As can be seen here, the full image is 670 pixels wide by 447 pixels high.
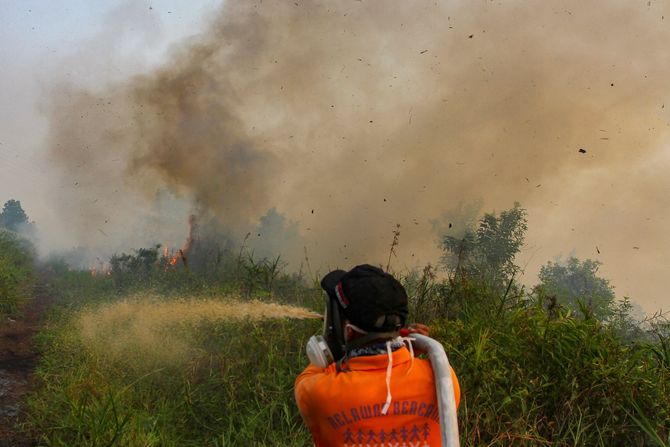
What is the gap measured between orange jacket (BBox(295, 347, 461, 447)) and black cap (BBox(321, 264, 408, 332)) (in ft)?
0.40

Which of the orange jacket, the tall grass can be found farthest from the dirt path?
the orange jacket

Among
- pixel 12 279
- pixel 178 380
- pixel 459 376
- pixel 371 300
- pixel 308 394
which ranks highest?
pixel 371 300

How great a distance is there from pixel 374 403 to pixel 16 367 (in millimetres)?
5964

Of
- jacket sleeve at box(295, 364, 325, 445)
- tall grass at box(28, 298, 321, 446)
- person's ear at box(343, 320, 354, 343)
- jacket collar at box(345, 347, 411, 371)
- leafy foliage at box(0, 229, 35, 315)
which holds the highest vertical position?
person's ear at box(343, 320, 354, 343)

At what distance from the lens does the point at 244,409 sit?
172 inches

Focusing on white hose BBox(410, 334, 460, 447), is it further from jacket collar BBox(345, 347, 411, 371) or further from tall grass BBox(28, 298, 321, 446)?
tall grass BBox(28, 298, 321, 446)

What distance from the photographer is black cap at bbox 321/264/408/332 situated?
5.60 feet

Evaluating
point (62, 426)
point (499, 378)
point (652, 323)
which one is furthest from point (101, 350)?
point (652, 323)

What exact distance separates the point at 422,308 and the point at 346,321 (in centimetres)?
389

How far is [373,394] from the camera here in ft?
5.61

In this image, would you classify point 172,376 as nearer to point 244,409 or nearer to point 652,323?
point 244,409

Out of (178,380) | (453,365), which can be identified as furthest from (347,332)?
(178,380)

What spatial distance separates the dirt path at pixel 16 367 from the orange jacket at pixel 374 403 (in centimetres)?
377

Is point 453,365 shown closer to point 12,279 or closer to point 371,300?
point 371,300
